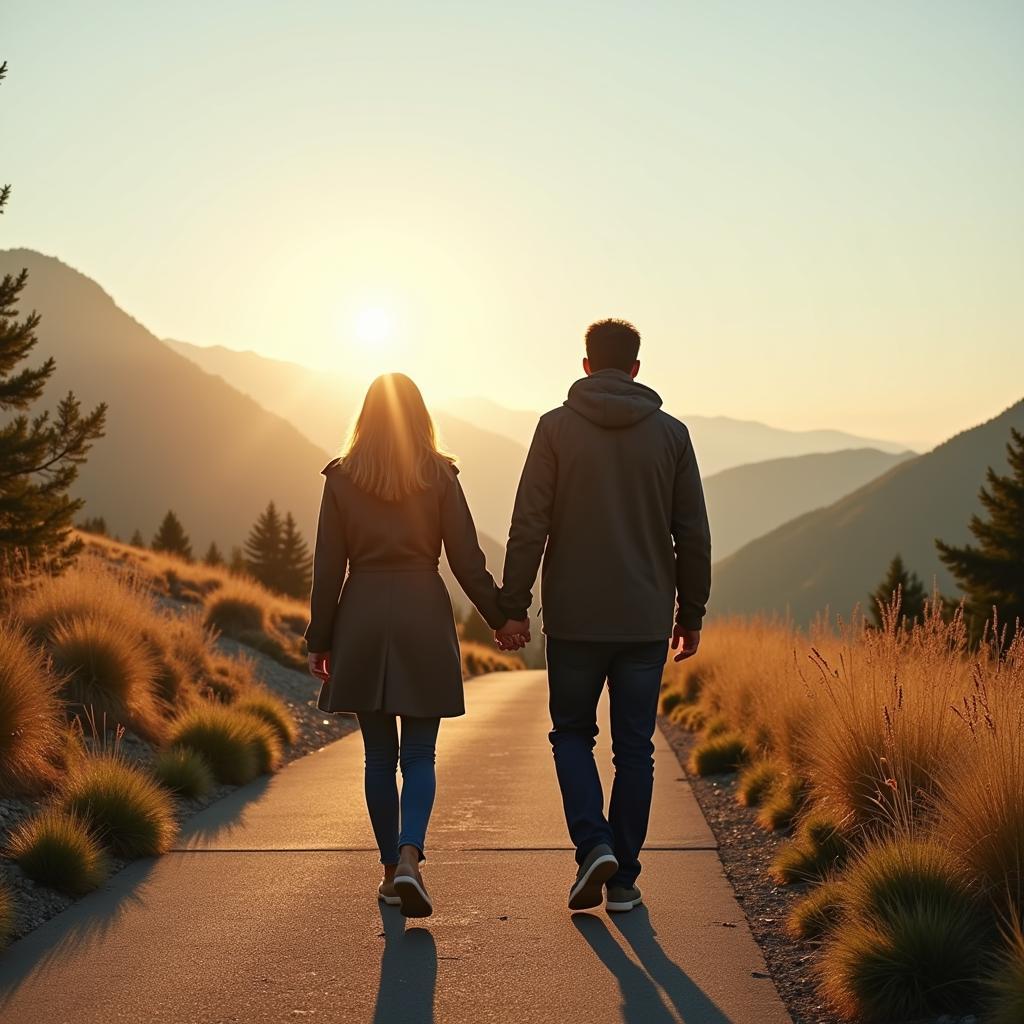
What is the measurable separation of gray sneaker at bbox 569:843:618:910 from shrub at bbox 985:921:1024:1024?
1.88 metres

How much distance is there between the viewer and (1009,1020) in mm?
3580

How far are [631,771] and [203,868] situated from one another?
2.43 m

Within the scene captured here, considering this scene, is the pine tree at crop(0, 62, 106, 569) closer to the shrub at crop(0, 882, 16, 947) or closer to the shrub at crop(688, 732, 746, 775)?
the shrub at crop(688, 732, 746, 775)

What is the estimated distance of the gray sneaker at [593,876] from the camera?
5.62 metres

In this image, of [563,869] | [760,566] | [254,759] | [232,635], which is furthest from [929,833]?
[760,566]

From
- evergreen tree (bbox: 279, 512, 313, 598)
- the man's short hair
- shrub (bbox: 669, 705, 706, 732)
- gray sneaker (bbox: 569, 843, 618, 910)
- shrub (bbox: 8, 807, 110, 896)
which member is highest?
the man's short hair

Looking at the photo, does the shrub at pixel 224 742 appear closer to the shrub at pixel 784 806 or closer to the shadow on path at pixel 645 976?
the shrub at pixel 784 806

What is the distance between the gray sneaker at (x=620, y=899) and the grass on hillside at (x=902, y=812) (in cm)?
80

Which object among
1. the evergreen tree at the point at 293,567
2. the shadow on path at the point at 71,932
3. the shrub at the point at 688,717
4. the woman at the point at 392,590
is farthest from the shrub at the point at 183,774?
the evergreen tree at the point at 293,567

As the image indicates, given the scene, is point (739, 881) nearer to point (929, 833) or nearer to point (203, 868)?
point (929, 833)

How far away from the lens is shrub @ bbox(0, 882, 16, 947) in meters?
5.14

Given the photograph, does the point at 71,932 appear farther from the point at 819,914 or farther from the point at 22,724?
the point at 819,914

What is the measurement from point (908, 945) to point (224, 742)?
6546mm

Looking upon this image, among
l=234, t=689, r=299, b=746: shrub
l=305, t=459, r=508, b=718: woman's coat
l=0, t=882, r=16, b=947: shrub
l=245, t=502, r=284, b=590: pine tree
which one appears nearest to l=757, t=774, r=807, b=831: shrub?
l=305, t=459, r=508, b=718: woman's coat
